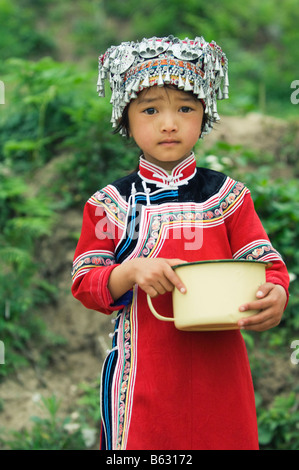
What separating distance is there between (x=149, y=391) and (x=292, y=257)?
2818mm

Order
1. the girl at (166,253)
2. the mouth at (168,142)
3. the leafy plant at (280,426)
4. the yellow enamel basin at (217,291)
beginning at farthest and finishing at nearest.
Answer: the leafy plant at (280,426) → the mouth at (168,142) → the girl at (166,253) → the yellow enamel basin at (217,291)

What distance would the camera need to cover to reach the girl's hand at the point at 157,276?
1.78 metres

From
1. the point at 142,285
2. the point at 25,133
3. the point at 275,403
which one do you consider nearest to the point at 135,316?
the point at 142,285

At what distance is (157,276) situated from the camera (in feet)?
5.89

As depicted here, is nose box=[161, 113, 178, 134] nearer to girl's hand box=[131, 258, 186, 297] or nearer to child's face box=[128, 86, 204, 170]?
child's face box=[128, 86, 204, 170]

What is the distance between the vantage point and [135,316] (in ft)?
6.66

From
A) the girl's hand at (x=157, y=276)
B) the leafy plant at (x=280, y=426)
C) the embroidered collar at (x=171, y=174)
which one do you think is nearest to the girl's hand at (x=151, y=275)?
the girl's hand at (x=157, y=276)

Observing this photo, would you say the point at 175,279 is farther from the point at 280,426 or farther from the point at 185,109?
the point at 280,426

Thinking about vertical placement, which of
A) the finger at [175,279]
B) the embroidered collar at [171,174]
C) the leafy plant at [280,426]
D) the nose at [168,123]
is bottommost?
the leafy plant at [280,426]

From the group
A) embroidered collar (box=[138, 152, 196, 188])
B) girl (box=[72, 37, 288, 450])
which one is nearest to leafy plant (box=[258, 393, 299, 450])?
girl (box=[72, 37, 288, 450])

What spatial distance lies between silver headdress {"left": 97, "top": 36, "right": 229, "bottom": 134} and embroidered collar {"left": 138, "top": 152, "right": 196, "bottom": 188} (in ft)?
0.68

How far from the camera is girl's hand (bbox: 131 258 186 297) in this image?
1.78 meters

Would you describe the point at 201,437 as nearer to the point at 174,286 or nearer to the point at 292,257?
the point at 174,286

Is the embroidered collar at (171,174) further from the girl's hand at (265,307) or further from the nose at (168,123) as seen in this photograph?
the girl's hand at (265,307)
